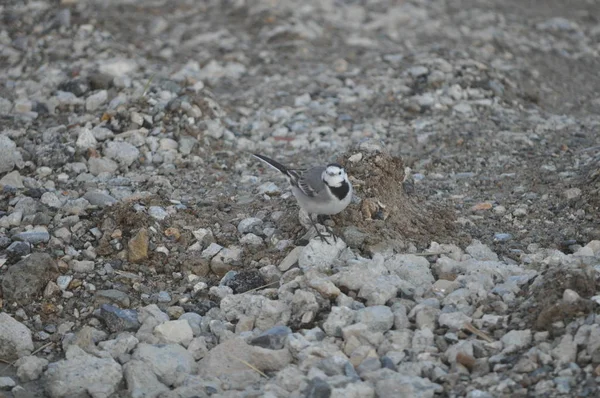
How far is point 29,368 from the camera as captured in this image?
4.45m

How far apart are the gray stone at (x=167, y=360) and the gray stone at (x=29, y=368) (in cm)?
54

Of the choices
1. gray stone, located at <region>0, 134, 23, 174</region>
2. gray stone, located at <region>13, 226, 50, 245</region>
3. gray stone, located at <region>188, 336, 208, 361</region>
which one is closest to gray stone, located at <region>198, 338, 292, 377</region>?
gray stone, located at <region>188, 336, 208, 361</region>

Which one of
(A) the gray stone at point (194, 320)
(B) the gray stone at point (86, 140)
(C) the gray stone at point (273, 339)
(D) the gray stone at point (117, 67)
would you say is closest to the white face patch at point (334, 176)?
(C) the gray stone at point (273, 339)

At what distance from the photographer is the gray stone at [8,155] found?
646cm

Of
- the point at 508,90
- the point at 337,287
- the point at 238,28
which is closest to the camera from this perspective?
the point at 337,287

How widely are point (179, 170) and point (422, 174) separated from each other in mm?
2154

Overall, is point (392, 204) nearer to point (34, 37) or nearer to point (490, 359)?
point (490, 359)

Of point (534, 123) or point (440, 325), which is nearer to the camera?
point (440, 325)

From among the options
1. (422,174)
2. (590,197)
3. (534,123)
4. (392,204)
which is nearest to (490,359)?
(392,204)

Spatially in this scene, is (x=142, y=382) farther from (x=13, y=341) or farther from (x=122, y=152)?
(x=122, y=152)

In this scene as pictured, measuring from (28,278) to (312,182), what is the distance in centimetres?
200

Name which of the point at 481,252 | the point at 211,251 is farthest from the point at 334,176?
the point at 481,252

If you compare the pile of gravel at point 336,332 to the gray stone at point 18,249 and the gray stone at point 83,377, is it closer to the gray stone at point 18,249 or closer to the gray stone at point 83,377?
the gray stone at point 83,377

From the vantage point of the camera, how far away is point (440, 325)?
452 centimetres
